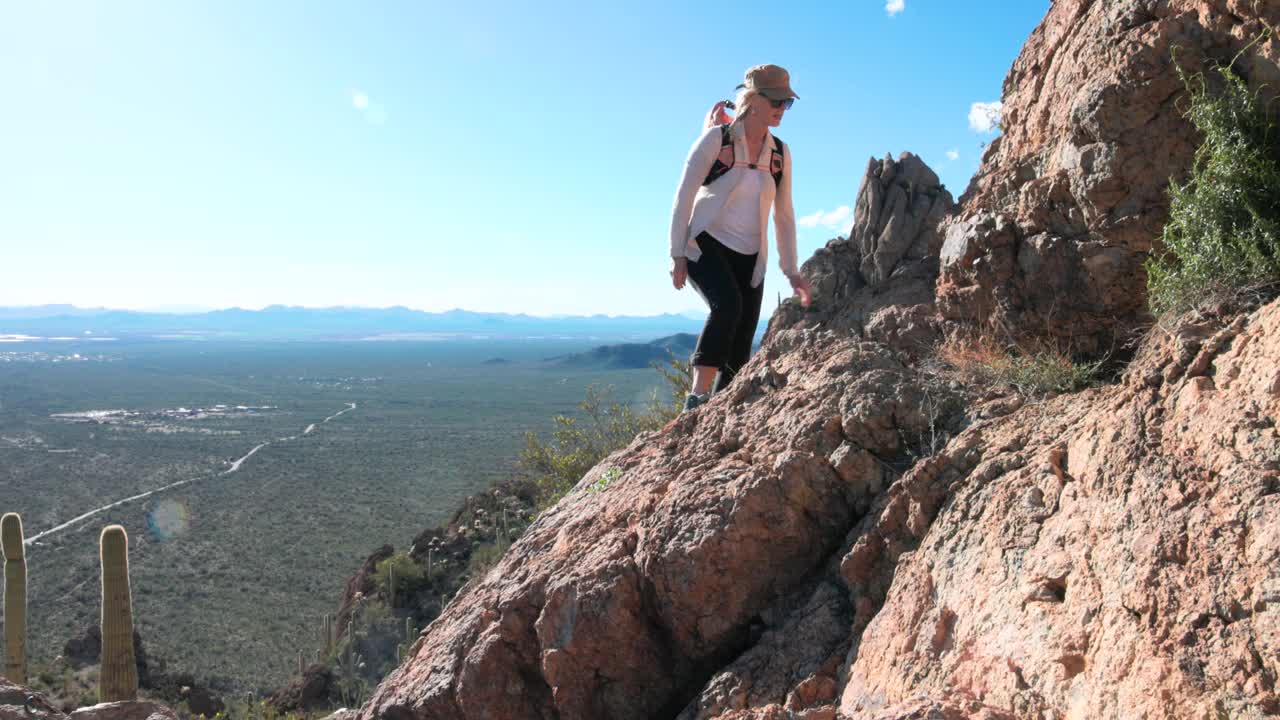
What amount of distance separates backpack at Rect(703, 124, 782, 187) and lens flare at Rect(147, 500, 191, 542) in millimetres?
23856

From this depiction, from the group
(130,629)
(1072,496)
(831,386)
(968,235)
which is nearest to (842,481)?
(831,386)

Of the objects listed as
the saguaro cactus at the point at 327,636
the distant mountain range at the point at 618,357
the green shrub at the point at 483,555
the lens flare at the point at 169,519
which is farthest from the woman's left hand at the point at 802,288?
the distant mountain range at the point at 618,357

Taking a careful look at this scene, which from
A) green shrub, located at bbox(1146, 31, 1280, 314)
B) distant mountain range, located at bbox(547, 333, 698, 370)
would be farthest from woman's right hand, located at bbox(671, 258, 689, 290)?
distant mountain range, located at bbox(547, 333, 698, 370)

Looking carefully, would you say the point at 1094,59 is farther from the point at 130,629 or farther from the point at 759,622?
the point at 130,629

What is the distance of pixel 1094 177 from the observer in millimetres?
3109

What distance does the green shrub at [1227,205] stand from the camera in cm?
260

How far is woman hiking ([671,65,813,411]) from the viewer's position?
14.2 feet

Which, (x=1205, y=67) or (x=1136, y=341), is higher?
(x=1205, y=67)

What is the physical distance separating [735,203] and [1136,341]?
2.07m

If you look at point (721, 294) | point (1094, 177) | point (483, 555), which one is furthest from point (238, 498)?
point (1094, 177)

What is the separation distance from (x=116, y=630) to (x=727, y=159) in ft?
22.9

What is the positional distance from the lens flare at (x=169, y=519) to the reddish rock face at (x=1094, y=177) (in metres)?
25.1

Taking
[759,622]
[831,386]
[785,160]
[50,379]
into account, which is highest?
[785,160]

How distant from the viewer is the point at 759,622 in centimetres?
316
